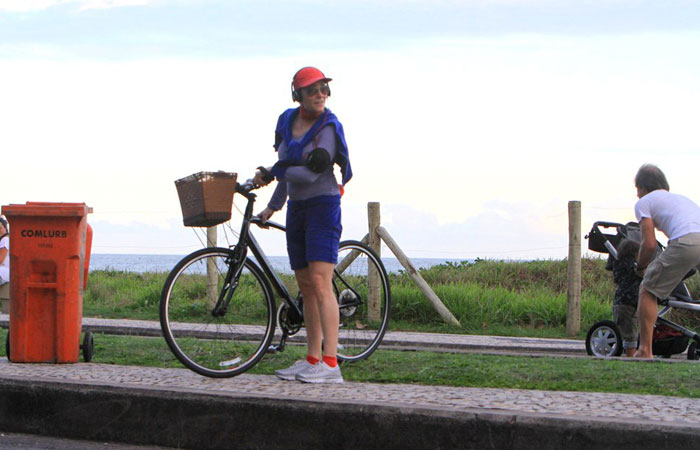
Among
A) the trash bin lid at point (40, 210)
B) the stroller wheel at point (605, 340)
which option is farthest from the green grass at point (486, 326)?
the stroller wheel at point (605, 340)

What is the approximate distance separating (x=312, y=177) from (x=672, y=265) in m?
4.13

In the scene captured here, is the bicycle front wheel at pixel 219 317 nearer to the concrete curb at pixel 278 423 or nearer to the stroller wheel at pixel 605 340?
the concrete curb at pixel 278 423

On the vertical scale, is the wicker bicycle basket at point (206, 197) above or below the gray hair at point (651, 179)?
below

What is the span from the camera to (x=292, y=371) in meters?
5.95

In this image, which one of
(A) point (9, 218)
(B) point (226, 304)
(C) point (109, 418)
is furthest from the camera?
(A) point (9, 218)

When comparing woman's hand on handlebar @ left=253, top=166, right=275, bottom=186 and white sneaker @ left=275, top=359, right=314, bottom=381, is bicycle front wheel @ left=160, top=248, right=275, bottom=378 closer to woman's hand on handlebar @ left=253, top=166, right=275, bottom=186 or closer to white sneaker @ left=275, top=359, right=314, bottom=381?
white sneaker @ left=275, top=359, right=314, bottom=381

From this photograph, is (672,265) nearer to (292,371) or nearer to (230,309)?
(292,371)

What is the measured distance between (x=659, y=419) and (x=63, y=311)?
4.14m

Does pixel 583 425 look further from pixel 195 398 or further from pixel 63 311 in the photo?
pixel 63 311

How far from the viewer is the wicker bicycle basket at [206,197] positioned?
5801 mm

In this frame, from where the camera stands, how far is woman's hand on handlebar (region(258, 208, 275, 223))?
20.5 ft

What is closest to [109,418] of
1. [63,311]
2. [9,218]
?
[63,311]

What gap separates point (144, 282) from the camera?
768 inches

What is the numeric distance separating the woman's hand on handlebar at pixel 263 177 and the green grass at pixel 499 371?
125cm
